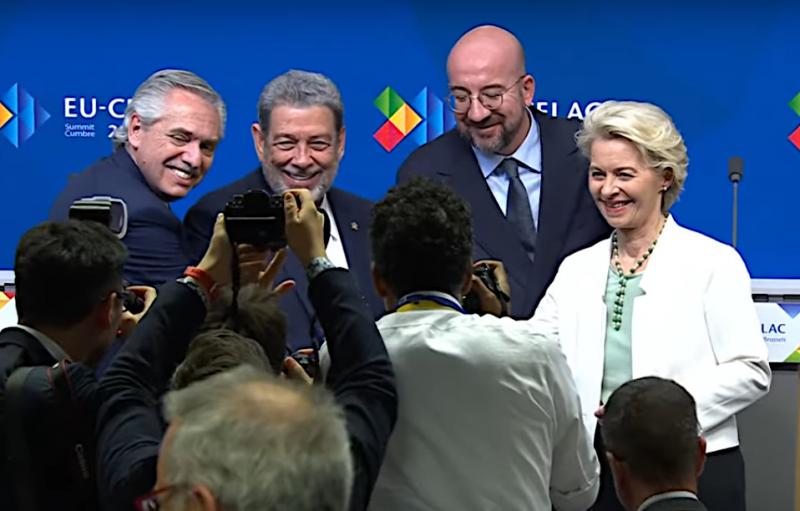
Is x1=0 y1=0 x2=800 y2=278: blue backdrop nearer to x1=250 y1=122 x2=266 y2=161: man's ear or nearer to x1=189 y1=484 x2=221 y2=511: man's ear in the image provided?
x1=250 y1=122 x2=266 y2=161: man's ear

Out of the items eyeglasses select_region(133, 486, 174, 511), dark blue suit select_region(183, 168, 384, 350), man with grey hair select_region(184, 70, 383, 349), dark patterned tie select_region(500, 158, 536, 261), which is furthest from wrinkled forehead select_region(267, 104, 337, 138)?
eyeglasses select_region(133, 486, 174, 511)

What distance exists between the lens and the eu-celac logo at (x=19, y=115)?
5.82 meters

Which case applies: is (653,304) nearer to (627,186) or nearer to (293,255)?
(627,186)

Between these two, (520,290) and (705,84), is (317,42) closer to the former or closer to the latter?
(705,84)

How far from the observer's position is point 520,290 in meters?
4.13

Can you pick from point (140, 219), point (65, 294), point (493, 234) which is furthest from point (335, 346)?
point (493, 234)

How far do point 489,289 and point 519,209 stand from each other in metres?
1.11

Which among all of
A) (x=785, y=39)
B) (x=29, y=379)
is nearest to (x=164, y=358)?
(x=29, y=379)

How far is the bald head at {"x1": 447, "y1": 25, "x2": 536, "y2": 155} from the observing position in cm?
425

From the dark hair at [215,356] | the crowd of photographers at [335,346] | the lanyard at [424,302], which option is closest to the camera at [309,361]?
the crowd of photographers at [335,346]

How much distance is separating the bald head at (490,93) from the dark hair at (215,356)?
1.98m

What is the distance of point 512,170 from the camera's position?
14.1 ft

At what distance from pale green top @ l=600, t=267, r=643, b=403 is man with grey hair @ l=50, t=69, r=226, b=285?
1166 mm

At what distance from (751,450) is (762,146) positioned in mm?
1339
